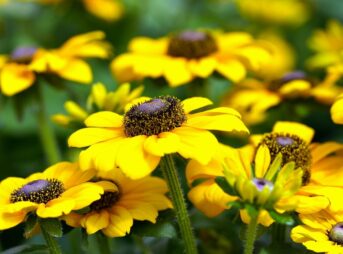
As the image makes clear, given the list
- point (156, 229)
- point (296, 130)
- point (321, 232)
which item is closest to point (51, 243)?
point (156, 229)

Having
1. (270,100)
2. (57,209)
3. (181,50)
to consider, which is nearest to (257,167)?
(57,209)

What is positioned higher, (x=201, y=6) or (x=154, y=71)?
(x=201, y=6)

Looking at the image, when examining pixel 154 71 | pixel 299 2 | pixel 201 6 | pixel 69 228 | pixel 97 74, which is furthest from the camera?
pixel 299 2

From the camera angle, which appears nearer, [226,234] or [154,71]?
[226,234]

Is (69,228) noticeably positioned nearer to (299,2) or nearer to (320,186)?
(320,186)

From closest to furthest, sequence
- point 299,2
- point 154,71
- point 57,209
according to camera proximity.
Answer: point 57,209 → point 154,71 → point 299,2

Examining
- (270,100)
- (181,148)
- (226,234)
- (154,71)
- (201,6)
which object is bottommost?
(226,234)
